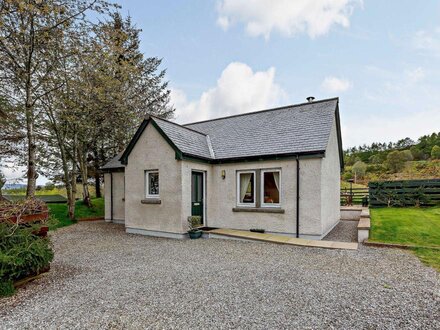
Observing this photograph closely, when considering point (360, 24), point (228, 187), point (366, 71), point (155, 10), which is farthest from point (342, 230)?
point (155, 10)

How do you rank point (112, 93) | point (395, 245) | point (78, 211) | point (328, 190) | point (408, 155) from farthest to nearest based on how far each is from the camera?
1. point (408, 155)
2. point (78, 211)
3. point (112, 93)
4. point (328, 190)
5. point (395, 245)

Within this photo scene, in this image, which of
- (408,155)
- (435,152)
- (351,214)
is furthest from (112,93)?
(435,152)

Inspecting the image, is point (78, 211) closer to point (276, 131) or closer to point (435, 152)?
point (276, 131)

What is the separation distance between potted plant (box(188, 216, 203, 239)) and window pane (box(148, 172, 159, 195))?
7.01ft

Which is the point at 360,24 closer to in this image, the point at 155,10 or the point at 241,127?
the point at 241,127

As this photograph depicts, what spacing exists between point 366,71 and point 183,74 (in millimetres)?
11417

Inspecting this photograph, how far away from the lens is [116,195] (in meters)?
15.3

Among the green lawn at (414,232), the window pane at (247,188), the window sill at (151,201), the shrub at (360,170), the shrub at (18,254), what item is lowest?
the green lawn at (414,232)

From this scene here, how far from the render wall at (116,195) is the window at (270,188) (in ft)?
28.8

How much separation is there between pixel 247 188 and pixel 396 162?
79.1 feet

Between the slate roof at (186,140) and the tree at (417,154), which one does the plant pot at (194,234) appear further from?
the tree at (417,154)

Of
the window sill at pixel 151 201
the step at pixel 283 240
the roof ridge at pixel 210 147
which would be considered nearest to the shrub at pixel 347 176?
the roof ridge at pixel 210 147

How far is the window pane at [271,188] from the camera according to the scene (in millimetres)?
10195

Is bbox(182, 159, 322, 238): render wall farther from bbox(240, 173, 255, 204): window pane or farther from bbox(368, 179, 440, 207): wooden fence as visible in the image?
bbox(368, 179, 440, 207): wooden fence
